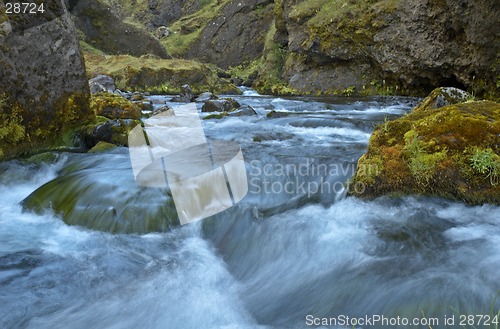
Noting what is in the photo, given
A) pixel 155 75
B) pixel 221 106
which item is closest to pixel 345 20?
pixel 221 106

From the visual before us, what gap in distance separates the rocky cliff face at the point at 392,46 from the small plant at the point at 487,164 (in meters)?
9.37

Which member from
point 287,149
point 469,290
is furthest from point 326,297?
point 287,149

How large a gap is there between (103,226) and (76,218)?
1.49 feet

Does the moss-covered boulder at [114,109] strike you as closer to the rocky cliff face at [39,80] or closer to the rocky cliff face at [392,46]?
the rocky cliff face at [39,80]

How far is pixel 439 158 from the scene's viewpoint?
15.3 ft

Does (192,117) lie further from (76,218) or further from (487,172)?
(487,172)

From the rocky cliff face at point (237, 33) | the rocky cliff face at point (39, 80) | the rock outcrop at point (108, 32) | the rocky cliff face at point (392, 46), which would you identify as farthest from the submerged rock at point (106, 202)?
the rocky cliff face at point (237, 33)

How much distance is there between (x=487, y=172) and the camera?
4441mm

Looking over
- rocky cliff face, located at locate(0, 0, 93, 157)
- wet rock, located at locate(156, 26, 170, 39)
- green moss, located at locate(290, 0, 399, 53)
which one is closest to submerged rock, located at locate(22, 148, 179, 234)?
rocky cliff face, located at locate(0, 0, 93, 157)

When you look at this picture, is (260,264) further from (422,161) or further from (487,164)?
(487,164)

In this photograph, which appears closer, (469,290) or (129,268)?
(469,290)

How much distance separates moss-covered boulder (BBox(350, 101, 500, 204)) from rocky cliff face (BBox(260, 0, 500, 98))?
8.93m

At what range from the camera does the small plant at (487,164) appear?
4406 millimetres

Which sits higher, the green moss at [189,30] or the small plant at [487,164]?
the green moss at [189,30]
